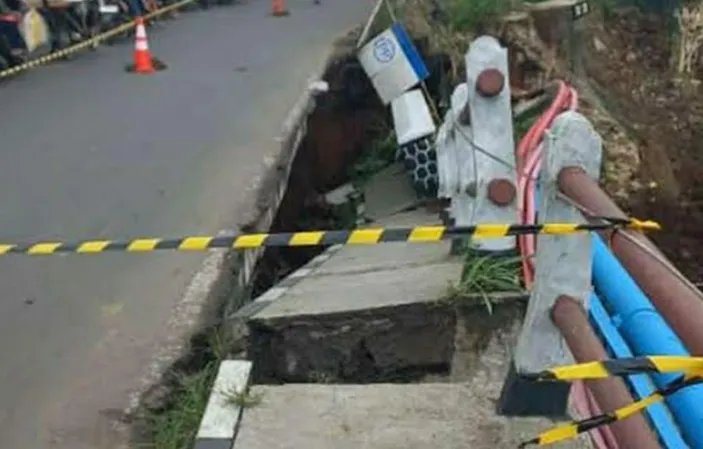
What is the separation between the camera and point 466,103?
5012 mm

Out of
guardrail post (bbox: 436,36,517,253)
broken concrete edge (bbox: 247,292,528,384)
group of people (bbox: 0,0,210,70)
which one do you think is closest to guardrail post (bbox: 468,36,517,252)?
guardrail post (bbox: 436,36,517,253)

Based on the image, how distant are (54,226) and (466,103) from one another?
2748 mm

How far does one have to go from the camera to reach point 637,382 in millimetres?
3066

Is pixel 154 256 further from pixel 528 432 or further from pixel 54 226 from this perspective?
pixel 528 432

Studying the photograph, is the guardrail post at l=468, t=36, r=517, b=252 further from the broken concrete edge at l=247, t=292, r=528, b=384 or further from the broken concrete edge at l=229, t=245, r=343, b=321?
the broken concrete edge at l=229, t=245, r=343, b=321

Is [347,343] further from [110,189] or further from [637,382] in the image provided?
[110,189]

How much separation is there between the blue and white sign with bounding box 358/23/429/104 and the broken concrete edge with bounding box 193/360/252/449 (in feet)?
16.8

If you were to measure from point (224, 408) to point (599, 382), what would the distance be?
4.80 feet

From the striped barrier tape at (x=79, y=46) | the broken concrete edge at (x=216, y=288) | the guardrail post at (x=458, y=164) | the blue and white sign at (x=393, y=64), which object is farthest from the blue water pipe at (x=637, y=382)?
the striped barrier tape at (x=79, y=46)

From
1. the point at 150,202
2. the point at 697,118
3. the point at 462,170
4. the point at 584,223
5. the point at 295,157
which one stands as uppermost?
the point at 584,223

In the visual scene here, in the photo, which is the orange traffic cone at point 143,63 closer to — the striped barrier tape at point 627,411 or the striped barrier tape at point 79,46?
the striped barrier tape at point 79,46

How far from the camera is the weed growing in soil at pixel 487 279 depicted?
445 cm

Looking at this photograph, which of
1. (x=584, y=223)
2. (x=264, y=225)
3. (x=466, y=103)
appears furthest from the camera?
(x=264, y=225)

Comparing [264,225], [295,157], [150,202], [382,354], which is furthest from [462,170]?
[295,157]
